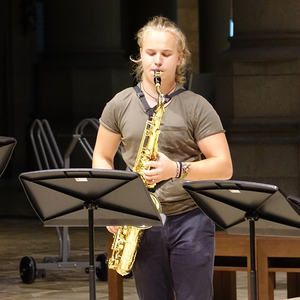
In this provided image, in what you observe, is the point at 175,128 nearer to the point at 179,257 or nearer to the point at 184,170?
the point at 184,170

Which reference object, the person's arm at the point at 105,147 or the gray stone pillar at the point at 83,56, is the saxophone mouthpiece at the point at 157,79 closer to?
the person's arm at the point at 105,147

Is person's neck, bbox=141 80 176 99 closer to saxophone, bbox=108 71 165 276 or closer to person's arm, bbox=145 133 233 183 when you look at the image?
saxophone, bbox=108 71 165 276

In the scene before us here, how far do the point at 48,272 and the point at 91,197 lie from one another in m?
6.28

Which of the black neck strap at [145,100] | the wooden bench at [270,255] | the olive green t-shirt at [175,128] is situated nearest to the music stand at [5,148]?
the olive green t-shirt at [175,128]

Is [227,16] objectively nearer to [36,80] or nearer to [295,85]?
[36,80]

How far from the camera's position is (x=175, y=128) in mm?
5883

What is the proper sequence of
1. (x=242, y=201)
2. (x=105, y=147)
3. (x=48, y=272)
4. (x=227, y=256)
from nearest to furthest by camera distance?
(x=242, y=201), (x=105, y=147), (x=227, y=256), (x=48, y=272)

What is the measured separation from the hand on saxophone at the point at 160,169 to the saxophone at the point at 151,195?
0.16 ft

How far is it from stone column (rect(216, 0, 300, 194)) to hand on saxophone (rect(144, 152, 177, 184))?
10.1m

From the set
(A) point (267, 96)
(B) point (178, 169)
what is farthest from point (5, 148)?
(A) point (267, 96)

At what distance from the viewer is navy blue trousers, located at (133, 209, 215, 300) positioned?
19.1 ft

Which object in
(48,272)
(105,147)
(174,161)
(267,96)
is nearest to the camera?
(174,161)

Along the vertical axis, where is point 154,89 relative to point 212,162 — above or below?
above

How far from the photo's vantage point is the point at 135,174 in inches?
220
